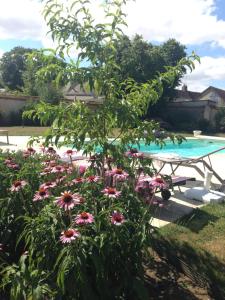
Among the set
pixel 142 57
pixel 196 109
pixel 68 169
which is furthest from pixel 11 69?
pixel 68 169

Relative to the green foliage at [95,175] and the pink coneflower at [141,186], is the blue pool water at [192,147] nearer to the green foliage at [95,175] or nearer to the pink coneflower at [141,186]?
the green foliage at [95,175]

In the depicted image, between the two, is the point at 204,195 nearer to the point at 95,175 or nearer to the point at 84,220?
the point at 95,175

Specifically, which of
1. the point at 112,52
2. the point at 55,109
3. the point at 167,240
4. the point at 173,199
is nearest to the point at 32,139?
the point at 55,109

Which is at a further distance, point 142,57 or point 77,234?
point 142,57

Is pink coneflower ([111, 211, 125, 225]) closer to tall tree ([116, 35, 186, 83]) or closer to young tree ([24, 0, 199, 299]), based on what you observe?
young tree ([24, 0, 199, 299])

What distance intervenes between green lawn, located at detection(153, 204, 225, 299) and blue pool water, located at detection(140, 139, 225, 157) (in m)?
11.3

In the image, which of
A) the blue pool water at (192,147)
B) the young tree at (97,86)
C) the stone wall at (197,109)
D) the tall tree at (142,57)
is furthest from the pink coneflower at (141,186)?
the stone wall at (197,109)

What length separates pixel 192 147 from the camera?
1969cm

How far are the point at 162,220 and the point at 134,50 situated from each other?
28031mm

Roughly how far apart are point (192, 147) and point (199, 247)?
16.1 meters

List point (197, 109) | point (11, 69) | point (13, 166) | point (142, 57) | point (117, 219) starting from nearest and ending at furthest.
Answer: point (117, 219)
point (13, 166)
point (142, 57)
point (197, 109)
point (11, 69)

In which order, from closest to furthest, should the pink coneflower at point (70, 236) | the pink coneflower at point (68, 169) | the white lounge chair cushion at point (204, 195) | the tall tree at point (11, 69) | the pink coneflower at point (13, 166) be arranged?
the pink coneflower at point (70, 236) → the pink coneflower at point (68, 169) → the pink coneflower at point (13, 166) → the white lounge chair cushion at point (204, 195) → the tall tree at point (11, 69)

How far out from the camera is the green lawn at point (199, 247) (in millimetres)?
3406

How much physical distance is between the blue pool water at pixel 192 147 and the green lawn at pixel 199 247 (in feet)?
37.1
